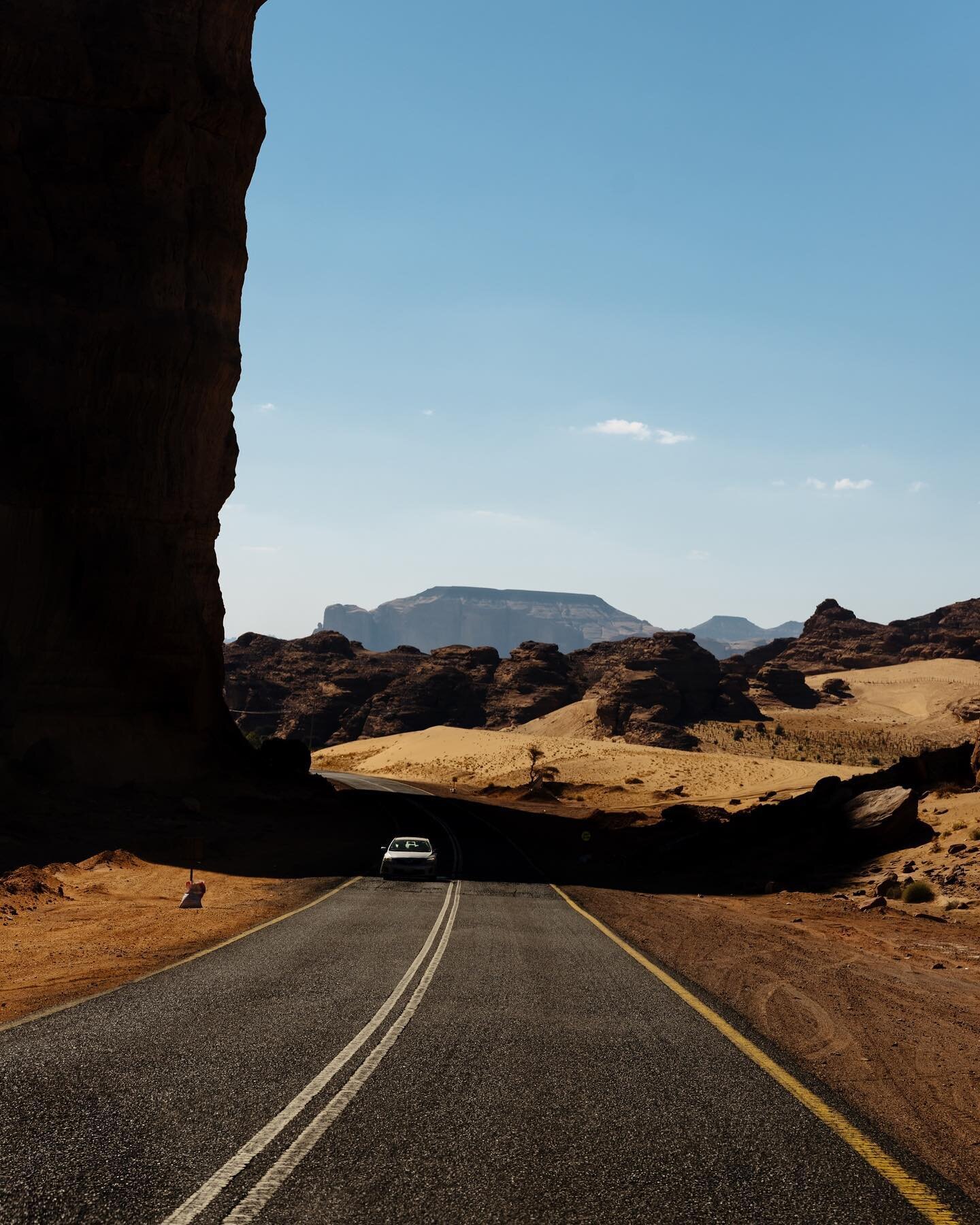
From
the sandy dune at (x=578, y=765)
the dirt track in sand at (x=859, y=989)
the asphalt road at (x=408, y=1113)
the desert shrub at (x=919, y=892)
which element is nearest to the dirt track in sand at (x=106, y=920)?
the asphalt road at (x=408, y=1113)

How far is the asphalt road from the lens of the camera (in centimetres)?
527

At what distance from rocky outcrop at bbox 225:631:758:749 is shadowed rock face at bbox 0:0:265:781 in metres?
70.9

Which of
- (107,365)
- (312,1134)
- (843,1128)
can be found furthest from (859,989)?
(107,365)

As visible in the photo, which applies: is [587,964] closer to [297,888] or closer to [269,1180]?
[269,1180]

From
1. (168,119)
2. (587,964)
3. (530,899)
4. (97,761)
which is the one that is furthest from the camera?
(168,119)

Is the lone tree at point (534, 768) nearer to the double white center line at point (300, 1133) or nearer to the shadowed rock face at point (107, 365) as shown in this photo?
the shadowed rock face at point (107, 365)

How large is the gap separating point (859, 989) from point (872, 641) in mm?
172282

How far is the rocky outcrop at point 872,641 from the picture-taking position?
531ft

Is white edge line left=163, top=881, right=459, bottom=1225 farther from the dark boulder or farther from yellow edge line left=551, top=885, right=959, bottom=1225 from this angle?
the dark boulder

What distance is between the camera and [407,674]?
456 feet

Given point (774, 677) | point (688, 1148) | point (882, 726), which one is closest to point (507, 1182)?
Result: point (688, 1148)

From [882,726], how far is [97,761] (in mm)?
95144

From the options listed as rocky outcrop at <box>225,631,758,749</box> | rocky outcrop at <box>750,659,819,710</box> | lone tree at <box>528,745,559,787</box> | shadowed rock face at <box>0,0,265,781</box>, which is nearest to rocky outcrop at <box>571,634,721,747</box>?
rocky outcrop at <box>225,631,758,749</box>

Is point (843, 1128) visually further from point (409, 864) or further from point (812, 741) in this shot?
point (812, 741)
